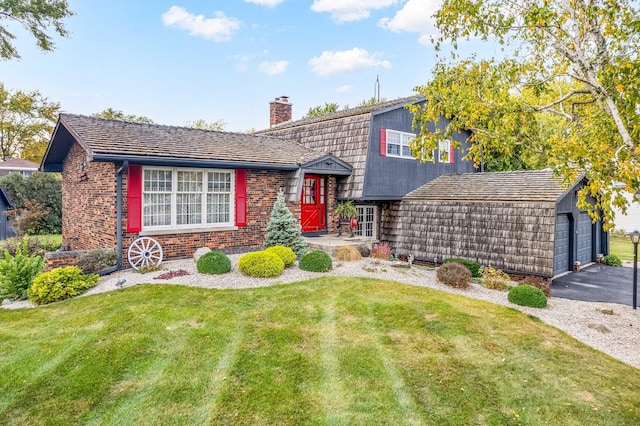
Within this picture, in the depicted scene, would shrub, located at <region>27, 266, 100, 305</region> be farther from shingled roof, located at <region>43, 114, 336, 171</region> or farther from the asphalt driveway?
the asphalt driveway

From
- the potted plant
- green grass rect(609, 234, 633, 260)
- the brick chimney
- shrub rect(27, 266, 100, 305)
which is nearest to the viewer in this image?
shrub rect(27, 266, 100, 305)

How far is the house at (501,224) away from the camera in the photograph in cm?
1135

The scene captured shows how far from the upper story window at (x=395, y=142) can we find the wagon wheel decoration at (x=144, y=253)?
8727mm

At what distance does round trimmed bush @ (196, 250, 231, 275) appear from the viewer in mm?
9266

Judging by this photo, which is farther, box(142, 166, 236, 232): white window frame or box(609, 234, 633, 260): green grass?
box(609, 234, 633, 260): green grass

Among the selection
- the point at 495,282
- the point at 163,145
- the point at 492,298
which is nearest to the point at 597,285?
the point at 495,282

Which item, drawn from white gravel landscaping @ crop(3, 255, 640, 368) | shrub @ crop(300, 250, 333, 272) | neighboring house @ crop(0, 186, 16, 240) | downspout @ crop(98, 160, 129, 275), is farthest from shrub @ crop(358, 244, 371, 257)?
neighboring house @ crop(0, 186, 16, 240)

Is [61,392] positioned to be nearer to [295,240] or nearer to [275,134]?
[295,240]

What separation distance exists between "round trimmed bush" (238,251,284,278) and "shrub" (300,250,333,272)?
2.62 feet

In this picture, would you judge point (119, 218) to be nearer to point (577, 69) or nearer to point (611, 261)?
point (577, 69)

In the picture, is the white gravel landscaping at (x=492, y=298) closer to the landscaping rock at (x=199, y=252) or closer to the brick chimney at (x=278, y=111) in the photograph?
the landscaping rock at (x=199, y=252)

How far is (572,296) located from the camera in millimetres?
9844

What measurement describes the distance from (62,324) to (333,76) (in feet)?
107

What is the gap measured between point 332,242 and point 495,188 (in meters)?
6.12
